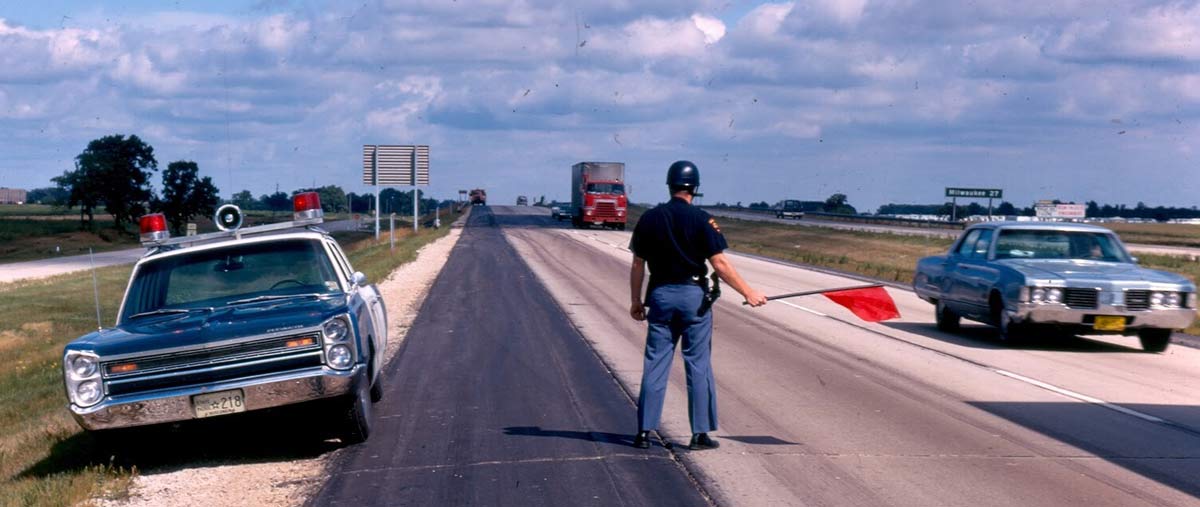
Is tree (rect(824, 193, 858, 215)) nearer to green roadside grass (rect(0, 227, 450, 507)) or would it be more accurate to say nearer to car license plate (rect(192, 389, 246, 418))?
green roadside grass (rect(0, 227, 450, 507))

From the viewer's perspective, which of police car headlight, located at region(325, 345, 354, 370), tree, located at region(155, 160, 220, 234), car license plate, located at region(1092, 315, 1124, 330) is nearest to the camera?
police car headlight, located at region(325, 345, 354, 370)

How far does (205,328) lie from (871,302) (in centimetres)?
492

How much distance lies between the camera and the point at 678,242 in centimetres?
798

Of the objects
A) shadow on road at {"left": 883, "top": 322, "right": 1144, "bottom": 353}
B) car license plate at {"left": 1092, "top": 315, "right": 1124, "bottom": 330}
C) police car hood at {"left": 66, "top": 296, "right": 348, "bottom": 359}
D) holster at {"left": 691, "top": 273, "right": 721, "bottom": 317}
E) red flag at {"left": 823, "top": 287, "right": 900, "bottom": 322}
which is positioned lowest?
shadow on road at {"left": 883, "top": 322, "right": 1144, "bottom": 353}

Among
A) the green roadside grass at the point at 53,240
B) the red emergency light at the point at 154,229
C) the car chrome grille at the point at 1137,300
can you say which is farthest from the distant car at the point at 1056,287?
the green roadside grass at the point at 53,240

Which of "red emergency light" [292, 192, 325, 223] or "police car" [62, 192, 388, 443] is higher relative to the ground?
"red emergency light" [292, 192, 325, 223]

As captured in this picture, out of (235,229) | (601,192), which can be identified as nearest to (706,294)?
(235,229)

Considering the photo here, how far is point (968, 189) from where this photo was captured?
61.5 metres

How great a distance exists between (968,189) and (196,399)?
2287 inches

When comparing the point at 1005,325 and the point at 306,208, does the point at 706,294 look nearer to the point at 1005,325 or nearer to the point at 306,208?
the point at 306,208

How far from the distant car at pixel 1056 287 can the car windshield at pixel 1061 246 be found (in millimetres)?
13

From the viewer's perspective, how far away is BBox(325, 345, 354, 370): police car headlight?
8.12 m

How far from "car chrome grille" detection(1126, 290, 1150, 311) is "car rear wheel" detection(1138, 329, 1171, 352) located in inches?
21.8

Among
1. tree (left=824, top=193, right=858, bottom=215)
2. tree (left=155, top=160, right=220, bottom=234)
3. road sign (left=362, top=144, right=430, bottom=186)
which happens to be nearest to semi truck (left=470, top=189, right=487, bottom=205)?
tree (left=824, top=193, right=858, bottom=215)
